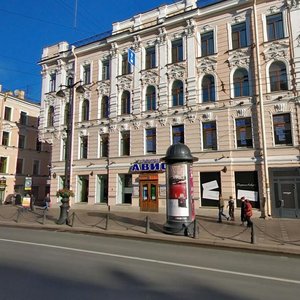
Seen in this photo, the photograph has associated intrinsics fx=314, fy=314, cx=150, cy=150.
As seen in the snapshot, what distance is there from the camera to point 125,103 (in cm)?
2716

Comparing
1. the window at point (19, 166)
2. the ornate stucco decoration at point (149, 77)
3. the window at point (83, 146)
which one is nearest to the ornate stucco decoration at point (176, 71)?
the ornate stucco decoration at point (149, 77)

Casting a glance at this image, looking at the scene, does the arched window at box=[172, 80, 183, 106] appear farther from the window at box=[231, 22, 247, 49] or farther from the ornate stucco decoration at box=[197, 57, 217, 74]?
the window at box=[231, 22, 247, 49]

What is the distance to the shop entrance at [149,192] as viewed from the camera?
79.6 ft

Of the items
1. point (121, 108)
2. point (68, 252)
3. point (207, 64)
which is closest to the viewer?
point (68, 252)

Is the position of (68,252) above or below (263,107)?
below

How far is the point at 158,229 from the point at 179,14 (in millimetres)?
17288

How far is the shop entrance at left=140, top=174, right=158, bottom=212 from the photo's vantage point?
79.6 ft

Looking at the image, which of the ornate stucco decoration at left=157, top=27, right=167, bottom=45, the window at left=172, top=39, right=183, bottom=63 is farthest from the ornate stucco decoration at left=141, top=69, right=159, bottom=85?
the ornate stucco decoration at left=157, top=27, right=167, bottom=45

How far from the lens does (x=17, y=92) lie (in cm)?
4462

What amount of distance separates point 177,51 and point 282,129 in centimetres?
1040

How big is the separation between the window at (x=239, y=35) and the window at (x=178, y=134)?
708cm

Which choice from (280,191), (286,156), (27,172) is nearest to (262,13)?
(286,156)

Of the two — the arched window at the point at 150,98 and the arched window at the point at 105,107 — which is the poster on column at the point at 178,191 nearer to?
the arched window at the point at 150,98

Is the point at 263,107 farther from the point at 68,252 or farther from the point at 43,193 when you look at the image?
the point at 43,193
